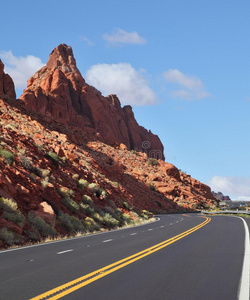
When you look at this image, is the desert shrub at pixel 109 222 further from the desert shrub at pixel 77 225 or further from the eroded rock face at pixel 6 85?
the eroded rock face at pixel 6 85

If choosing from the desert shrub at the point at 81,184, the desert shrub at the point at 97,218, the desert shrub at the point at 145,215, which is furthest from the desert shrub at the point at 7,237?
the desert shrub at the point at 145,215

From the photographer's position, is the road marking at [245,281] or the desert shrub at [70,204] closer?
the road marking at [245,281]

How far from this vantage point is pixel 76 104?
327 ft

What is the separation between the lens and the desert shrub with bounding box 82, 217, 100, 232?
76.3 feet

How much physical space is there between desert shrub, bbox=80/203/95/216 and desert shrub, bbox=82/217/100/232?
53.8 inches

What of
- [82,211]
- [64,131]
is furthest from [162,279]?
[64,131]

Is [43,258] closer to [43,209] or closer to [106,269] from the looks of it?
[106,269]

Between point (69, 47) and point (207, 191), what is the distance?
5596 cm

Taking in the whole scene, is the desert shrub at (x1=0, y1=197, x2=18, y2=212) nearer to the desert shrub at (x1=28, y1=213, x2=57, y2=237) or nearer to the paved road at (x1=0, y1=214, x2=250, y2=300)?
the desert shrub at (x1=28, y1=213, x2=57, y2=237)

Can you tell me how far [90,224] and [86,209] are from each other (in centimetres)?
286

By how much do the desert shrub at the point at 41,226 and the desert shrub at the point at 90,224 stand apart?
15.7 ft

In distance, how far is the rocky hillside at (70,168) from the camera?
20.0 meters

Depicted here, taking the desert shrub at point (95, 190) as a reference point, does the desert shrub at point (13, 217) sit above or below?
below

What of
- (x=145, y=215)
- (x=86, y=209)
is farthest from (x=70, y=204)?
(x=145, y=215)
